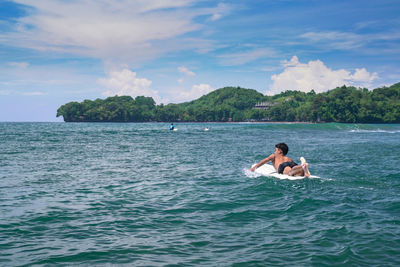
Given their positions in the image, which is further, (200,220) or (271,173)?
(271,173)

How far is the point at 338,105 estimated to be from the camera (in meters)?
186

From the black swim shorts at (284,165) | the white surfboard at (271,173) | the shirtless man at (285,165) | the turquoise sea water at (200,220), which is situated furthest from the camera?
the black swim shorts at (284,165)

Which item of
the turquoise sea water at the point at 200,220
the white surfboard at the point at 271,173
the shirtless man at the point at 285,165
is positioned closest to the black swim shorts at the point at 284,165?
the shirtless man at the point at 285,165

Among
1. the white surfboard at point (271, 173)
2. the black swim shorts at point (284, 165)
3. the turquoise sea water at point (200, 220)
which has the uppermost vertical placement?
the black swim shorts at point (284, 165)

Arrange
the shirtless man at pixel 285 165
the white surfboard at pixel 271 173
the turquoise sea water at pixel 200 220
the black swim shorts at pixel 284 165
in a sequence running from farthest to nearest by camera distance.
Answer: the black swim shorts at pixel 284 165
the white surfboard at pixel 271 173
the shirtless man at pixel 285 165
the turquoise sea water at pixel 200 220

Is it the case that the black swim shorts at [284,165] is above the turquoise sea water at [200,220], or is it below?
above

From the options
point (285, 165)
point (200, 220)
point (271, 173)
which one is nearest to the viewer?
point (200, 220)

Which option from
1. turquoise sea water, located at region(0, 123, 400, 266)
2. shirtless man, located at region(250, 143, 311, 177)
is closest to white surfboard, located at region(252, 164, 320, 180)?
shirtless man, located at region(250, 143, 311, 177)

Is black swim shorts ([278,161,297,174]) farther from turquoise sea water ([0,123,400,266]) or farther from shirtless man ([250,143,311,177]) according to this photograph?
turquoise sea water ([0,123,400,266])

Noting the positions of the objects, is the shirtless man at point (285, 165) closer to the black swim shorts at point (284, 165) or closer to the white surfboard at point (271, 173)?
the black swim shorts at point (284, 165)

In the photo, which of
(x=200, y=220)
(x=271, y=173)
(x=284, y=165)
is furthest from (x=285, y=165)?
(x=200, y=220)

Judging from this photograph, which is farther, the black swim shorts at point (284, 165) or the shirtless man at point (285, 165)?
the black swim shorts at point (284, 165)

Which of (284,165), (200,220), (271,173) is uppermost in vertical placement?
(284,165)

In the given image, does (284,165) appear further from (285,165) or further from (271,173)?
(271,173)
